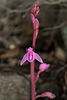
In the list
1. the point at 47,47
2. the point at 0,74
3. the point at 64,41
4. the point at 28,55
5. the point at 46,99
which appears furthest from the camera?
the point at 47,47

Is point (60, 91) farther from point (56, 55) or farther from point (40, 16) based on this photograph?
point (40, 16)

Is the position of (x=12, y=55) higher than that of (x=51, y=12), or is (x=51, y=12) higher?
(x=51, y=12)

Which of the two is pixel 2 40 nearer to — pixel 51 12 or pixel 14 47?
pixel 14 47

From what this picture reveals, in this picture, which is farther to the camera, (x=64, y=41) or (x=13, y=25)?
(x=13, y=25)

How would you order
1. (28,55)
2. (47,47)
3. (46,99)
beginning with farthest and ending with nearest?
(47,47) → (46,99) → (28,55)

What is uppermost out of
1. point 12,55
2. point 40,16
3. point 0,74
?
point 40,16

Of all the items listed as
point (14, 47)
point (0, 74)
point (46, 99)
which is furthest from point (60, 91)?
point (14, 47)
